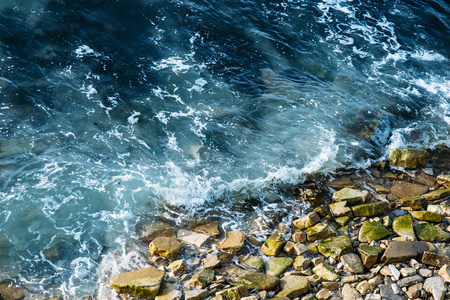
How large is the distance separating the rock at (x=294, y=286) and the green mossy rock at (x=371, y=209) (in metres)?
2.63

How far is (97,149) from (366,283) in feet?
24.1

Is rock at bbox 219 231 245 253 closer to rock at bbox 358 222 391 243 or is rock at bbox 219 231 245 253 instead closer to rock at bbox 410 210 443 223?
rock at bbox 358 222 391 243

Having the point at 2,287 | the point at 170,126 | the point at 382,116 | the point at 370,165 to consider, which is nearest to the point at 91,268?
the point at 2,287

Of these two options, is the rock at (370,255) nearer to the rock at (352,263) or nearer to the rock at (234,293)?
the rock at (352,263)

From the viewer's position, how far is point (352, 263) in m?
7.43

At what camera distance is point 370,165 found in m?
10.9

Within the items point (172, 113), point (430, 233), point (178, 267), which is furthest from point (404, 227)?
point (172, 113)

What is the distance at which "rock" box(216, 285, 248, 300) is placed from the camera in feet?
21.9

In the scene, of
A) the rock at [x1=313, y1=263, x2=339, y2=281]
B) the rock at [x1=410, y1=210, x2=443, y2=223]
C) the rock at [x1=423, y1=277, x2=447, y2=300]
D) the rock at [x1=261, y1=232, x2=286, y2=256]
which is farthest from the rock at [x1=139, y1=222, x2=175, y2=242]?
the rock at [x1=410, y1=210, x2=443, y2=223]

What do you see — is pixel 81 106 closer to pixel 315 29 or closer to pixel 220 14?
pixel 220 14

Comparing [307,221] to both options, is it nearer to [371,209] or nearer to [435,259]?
[371,209]

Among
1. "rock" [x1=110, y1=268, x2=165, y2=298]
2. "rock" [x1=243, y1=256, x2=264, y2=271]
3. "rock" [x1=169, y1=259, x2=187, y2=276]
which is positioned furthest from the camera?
"rock" [x1=243, y1=256, x2=264, y2=271]

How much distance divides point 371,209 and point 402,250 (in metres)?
1.65

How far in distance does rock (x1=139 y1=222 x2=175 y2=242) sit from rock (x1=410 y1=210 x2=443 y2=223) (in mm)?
5545
